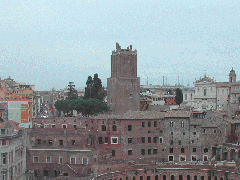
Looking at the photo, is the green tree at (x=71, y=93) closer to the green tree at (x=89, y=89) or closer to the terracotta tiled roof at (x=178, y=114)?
the green tree at (x=89, y=89)

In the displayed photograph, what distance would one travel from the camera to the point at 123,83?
281 feet

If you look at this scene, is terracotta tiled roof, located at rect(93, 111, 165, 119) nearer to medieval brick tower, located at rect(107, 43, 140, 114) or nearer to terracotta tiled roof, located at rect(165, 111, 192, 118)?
terracotta tiled roof, located at rect(165, 111, 192, 118)

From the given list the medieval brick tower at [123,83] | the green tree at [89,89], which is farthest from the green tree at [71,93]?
the medieval brick tower at [123,83]

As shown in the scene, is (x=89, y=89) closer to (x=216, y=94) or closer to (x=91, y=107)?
(x=91, y=107)

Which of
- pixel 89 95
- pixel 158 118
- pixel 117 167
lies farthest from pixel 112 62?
pixel 117 167

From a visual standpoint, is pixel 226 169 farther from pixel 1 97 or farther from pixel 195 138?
pixel 1 97

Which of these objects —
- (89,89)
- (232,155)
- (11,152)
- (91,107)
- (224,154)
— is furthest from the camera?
(89,89)

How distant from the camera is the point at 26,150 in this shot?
6669 centimetres

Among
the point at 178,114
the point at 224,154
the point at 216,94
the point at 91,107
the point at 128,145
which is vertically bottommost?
the point at 224,154

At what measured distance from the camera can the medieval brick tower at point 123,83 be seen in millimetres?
85188

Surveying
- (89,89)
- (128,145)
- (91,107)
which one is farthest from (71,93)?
(128,145)

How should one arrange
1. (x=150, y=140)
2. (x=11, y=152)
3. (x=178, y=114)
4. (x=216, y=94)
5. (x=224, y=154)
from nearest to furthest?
(x=11, y=152)
(x=224, y=154)
(x=150, y=140)
(x=178, y=114)
(x=216, y=94)

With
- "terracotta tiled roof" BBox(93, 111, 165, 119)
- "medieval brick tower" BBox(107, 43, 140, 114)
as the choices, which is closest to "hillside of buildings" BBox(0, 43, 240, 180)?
"terracotta tiled roof" BBox(93, 111, 165, 119)

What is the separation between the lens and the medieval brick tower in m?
85.2
